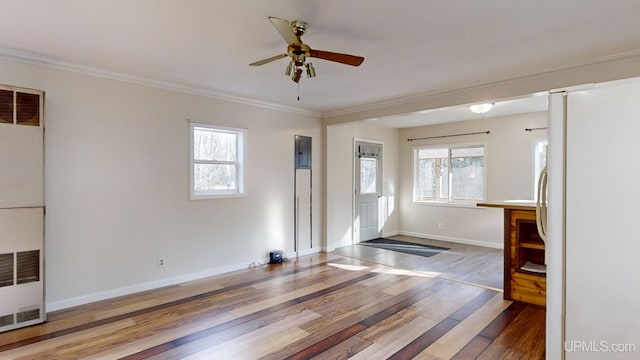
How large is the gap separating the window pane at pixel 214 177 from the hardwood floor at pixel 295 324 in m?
1.27

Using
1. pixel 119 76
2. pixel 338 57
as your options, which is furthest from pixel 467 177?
pixel 119 76

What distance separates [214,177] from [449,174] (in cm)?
482

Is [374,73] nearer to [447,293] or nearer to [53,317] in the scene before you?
[447,293]

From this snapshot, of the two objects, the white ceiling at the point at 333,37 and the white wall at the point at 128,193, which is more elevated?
the white ceiling at the point at 333,37

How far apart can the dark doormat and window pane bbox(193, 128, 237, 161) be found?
3.29 m

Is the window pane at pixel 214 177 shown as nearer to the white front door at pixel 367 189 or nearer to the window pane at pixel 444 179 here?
the white front door at pixel 367 189

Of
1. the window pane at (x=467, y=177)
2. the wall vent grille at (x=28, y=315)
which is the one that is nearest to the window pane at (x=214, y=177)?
the wall vent grille at (x=28, y=315)

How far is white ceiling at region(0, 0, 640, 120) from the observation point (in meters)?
2.30

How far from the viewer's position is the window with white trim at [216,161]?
14.9 ft

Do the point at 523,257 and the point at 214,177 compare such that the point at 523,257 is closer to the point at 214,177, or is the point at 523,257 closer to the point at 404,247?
the point at 404,247

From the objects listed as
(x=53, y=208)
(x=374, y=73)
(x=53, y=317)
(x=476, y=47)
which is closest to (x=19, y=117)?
(x=53, y=208)

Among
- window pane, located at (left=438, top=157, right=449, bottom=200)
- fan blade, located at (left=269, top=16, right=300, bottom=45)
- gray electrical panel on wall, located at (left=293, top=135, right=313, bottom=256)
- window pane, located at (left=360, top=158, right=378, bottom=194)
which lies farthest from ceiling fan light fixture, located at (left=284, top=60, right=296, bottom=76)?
window pane, located at (left=438, top=157, right=449, bottom=200)

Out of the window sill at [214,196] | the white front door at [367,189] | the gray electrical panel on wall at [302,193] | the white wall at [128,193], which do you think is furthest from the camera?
the white front door at [367,189]

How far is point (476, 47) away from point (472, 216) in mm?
4438
